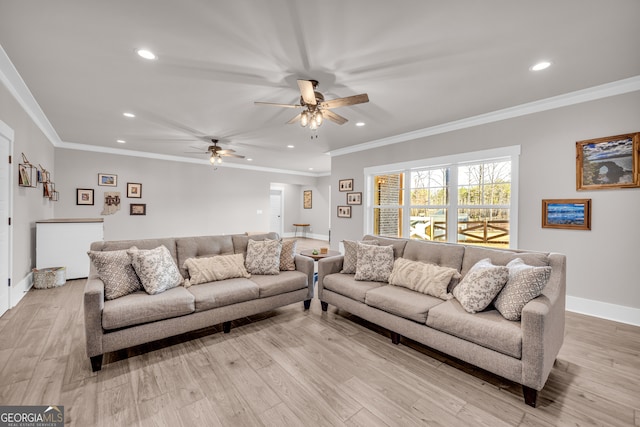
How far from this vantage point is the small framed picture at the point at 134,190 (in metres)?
6.61

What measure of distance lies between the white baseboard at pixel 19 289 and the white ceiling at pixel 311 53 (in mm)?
2417

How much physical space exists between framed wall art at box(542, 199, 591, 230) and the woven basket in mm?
7039

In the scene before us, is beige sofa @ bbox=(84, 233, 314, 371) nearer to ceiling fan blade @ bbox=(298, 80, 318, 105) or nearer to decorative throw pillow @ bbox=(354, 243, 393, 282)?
decorative throw pillow @ bbox=(354, 243, 393, 282)

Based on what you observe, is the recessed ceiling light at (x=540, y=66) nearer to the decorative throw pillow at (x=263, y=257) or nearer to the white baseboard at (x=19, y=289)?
the decorative throw pillow at (x=263, y=257)

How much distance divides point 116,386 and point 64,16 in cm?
267

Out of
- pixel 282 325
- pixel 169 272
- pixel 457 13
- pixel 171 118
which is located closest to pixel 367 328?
pixel 282 325

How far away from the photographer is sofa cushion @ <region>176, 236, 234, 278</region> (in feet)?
10.0

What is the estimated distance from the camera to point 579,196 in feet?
11.0

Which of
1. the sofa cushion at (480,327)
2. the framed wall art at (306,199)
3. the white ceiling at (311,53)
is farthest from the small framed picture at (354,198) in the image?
the framed wall art at (306,199)

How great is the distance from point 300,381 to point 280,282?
1184mm

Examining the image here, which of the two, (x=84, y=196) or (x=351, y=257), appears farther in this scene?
(x=84, y=196)

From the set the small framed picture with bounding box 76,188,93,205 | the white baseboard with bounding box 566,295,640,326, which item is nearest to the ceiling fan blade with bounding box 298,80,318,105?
the white baseboard with bounding box 566,295,640,326

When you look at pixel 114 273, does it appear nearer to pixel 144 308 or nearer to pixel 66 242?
pixel 144 308

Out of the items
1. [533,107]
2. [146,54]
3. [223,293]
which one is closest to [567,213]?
[533,107]
